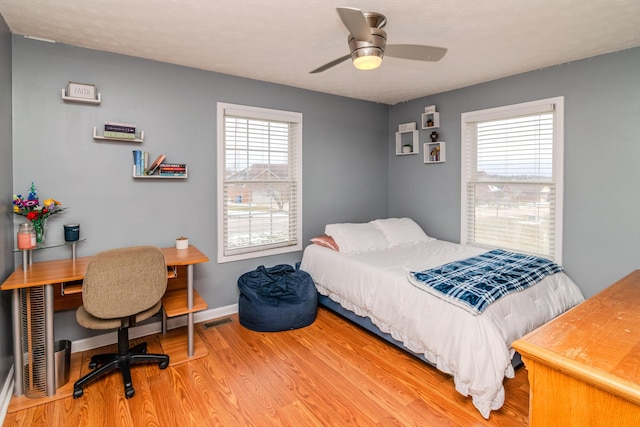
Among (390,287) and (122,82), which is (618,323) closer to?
(390,287)

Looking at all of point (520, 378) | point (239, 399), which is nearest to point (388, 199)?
point (520, 378)

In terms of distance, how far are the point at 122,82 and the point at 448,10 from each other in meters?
2.58

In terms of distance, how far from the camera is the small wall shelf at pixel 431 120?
13.3ft

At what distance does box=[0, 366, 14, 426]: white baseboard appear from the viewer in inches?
79.3

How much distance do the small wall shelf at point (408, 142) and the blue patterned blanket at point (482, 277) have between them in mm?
1744

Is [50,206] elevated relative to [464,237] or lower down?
elevated

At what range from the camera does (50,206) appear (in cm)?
257

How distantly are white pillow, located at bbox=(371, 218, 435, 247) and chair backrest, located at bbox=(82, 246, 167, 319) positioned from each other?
2.43 m

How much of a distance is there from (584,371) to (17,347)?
2.97 m

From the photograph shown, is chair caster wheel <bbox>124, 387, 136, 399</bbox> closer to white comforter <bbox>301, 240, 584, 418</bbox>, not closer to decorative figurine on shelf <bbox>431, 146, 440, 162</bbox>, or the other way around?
white comforter <bbox>301, 240, 584, 418</bbox>

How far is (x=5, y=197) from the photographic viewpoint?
2289mm

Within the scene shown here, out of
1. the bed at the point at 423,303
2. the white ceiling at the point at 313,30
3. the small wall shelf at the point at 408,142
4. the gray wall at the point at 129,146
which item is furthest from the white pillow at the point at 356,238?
the white ceiling at the point at 313,30

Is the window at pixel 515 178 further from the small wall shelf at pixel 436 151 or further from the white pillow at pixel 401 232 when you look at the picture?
the white pillow at pixel 401 232

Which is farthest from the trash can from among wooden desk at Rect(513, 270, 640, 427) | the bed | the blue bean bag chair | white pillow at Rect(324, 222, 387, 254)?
wooden desk at Rect(513, 270, 640, 427)
